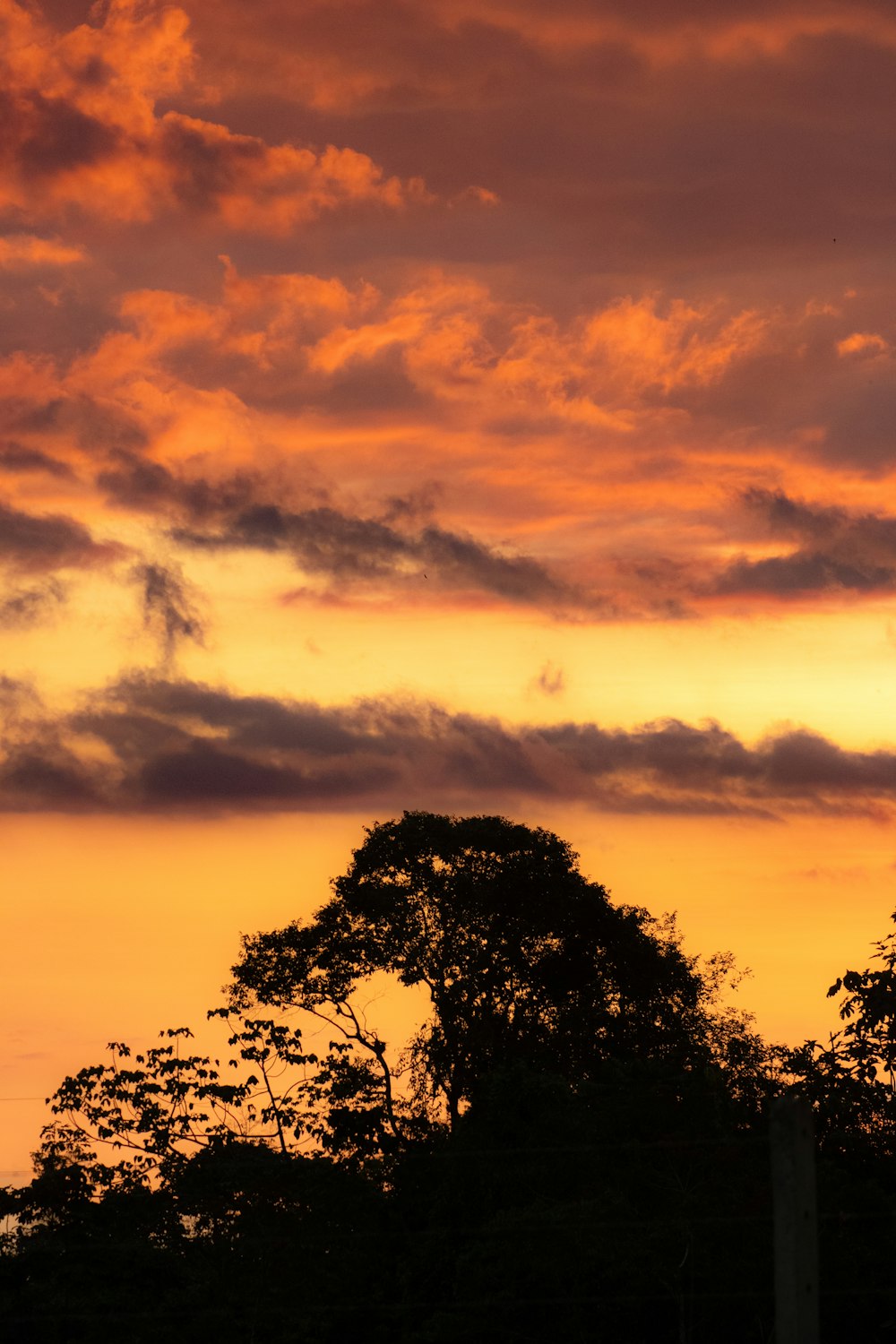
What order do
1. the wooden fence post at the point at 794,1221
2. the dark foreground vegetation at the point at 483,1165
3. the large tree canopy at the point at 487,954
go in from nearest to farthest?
the wooden fence post at the point at 794,1221
the dark foreground vegetation at the point at 483,1165
the large tree canopy at the point at 487,954

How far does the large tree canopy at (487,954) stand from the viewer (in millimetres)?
50531

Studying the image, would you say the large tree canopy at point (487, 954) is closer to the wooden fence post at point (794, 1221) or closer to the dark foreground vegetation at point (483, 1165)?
the dark foreground vegetation at point (483, 1165)

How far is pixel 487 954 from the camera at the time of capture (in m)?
51.4

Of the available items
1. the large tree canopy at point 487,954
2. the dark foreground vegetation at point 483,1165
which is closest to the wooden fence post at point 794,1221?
the dark foreground vegetation at point 483,1165

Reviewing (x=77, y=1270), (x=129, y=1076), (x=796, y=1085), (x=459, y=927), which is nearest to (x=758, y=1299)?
(x=796, y=1085)

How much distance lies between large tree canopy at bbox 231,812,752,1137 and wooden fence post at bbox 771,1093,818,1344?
3776cm

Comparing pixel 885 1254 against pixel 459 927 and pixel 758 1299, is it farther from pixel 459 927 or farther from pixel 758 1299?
pixel 459 927

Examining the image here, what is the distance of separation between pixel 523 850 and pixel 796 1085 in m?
23.2

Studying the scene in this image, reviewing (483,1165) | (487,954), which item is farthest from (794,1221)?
(487,954)

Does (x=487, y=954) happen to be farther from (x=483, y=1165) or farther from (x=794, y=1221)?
(x=794, y=1221)

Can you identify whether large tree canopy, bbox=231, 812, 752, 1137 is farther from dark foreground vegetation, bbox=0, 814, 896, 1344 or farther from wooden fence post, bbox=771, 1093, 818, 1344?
wooden fence post, bbox=771, 1093, 818, 1344

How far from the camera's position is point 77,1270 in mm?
35844

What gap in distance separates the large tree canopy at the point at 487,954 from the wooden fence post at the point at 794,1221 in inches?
1486

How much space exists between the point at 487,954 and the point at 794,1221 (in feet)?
129
